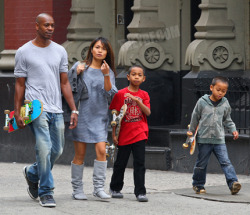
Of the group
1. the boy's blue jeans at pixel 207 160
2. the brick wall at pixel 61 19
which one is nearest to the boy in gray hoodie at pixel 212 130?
the boy's blue jeans at pixel 207 160

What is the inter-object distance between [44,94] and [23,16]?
18.0ft

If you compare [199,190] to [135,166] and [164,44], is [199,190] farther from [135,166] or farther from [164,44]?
[164,44]

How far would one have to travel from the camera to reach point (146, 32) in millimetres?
12898

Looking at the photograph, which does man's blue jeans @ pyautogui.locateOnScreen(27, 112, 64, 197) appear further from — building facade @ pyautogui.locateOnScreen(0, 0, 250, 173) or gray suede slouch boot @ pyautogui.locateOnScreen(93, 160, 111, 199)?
building facade @ pyautogui.locateOnScreen(0, 0, 250, 173)

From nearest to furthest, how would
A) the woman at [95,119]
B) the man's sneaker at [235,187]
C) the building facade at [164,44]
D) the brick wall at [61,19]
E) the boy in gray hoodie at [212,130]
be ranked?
the woman at [95,119] → the man's sneaker at [235,187] → the boy in gray hoodie at [212,130] → the building facade at [164,44] → the brick wall at [61,19]

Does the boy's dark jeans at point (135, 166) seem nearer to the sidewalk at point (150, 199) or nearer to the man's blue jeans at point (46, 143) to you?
the sidewalk at point (150, 199)

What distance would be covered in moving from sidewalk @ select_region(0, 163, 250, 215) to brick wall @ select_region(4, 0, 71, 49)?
9.45 feet

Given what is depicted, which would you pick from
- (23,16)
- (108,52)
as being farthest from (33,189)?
(23,16)

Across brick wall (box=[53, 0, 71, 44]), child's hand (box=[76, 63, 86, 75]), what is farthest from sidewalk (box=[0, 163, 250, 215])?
brick wall (box=[53, 0, 71, 44])

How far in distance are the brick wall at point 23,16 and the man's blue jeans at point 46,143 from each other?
5254 mm

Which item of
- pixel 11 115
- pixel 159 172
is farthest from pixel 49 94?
pixel 159 172

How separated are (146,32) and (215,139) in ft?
12.5

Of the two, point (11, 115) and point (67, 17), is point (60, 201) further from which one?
point (67, 17)

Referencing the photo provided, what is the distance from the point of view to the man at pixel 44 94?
8.10 metres
